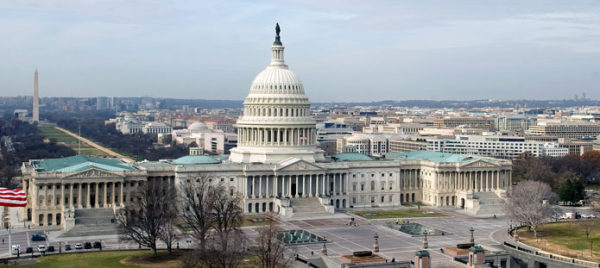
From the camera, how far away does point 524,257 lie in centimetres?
9581

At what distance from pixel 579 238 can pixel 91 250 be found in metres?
60.8

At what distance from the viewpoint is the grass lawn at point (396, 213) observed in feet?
429

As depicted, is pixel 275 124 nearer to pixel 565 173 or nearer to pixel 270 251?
pixel 565 173

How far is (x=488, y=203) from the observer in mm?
137875

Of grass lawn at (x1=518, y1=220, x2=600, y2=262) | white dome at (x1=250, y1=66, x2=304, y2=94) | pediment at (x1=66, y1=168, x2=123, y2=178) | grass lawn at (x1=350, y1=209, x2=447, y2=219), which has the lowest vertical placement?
grass lawn at (x1=350, y1=209, x2=447, y2=219)

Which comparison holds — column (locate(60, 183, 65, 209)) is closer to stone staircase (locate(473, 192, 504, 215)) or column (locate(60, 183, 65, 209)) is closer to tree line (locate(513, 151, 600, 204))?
stone staircase (locate(473, 192, 504, 215))

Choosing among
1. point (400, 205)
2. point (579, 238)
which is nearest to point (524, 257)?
point (579, 238)

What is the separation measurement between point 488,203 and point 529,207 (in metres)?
26.4

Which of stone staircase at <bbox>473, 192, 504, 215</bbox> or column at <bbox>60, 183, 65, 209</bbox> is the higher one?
column at <bbox>60, 183, 65, 209</bbox>

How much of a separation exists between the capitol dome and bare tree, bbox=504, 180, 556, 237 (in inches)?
1512

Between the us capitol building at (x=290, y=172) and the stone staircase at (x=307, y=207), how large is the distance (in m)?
0.16

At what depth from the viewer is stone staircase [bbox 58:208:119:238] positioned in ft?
365

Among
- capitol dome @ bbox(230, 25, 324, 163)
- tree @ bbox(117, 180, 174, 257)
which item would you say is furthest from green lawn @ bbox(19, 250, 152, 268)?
capitol dome @ bbox(230, 25, 324, 163)

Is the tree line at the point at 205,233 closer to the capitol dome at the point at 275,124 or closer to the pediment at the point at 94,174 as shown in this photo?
the pediment at the point at 94,174
